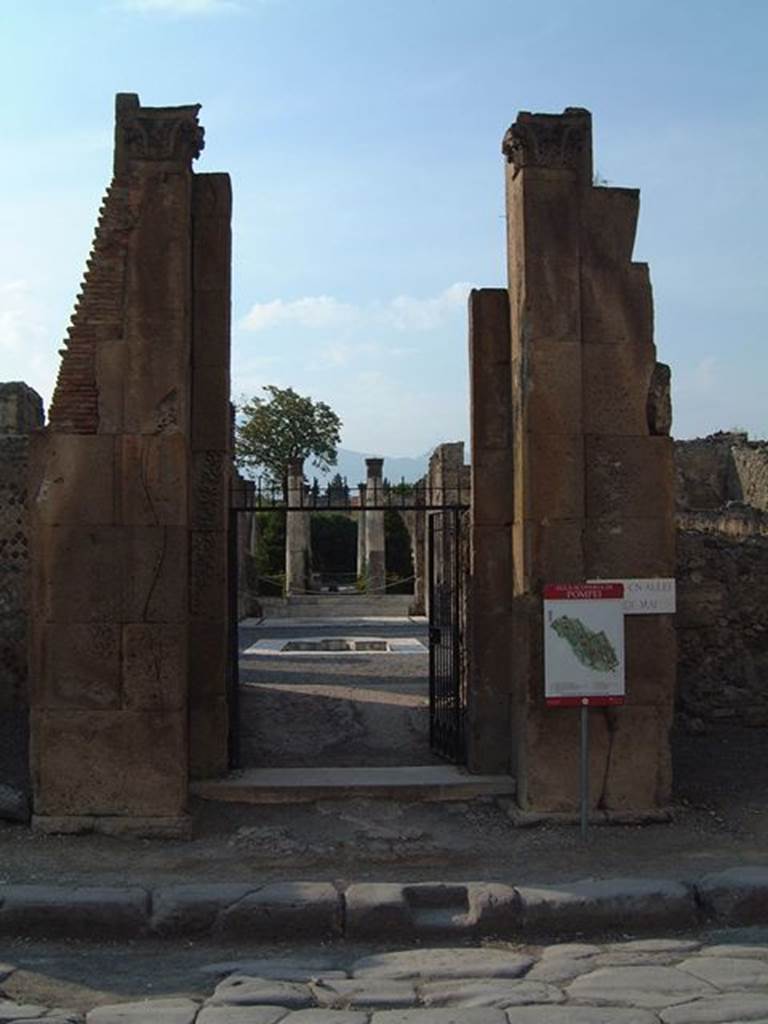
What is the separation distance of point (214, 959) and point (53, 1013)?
1.15m

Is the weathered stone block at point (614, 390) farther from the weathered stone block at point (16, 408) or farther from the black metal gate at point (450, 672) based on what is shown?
the weathered stone block at point (16, 408)

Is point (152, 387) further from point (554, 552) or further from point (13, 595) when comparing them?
point (13, 595)

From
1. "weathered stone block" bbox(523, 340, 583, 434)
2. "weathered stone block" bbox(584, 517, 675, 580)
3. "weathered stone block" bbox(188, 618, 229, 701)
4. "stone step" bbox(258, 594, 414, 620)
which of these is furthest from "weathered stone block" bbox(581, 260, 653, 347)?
"stone step" bbox(258, 594, 414, 620)

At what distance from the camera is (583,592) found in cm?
863

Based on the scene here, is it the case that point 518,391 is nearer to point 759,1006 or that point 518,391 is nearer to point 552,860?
point 552,860

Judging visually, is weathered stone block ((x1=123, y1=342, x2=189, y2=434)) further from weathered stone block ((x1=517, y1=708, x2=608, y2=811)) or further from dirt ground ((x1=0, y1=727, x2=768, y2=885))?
weathered stone block ((x1=517, y1=708, x2=608, y2=811))

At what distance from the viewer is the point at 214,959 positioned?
6.39m

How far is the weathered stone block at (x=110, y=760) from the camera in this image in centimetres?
854

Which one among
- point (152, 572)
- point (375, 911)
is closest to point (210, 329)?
point (152, 572)

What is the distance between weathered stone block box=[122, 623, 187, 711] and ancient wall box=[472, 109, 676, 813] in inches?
105

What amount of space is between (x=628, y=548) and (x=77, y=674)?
14.1 feet

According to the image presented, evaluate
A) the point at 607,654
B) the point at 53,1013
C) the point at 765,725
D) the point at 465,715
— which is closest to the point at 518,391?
the point at 607,654

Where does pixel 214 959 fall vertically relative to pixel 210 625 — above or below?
below

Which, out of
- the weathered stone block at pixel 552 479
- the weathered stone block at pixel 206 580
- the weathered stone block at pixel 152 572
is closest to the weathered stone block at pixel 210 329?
the weathered stone block at pixel 206 580
